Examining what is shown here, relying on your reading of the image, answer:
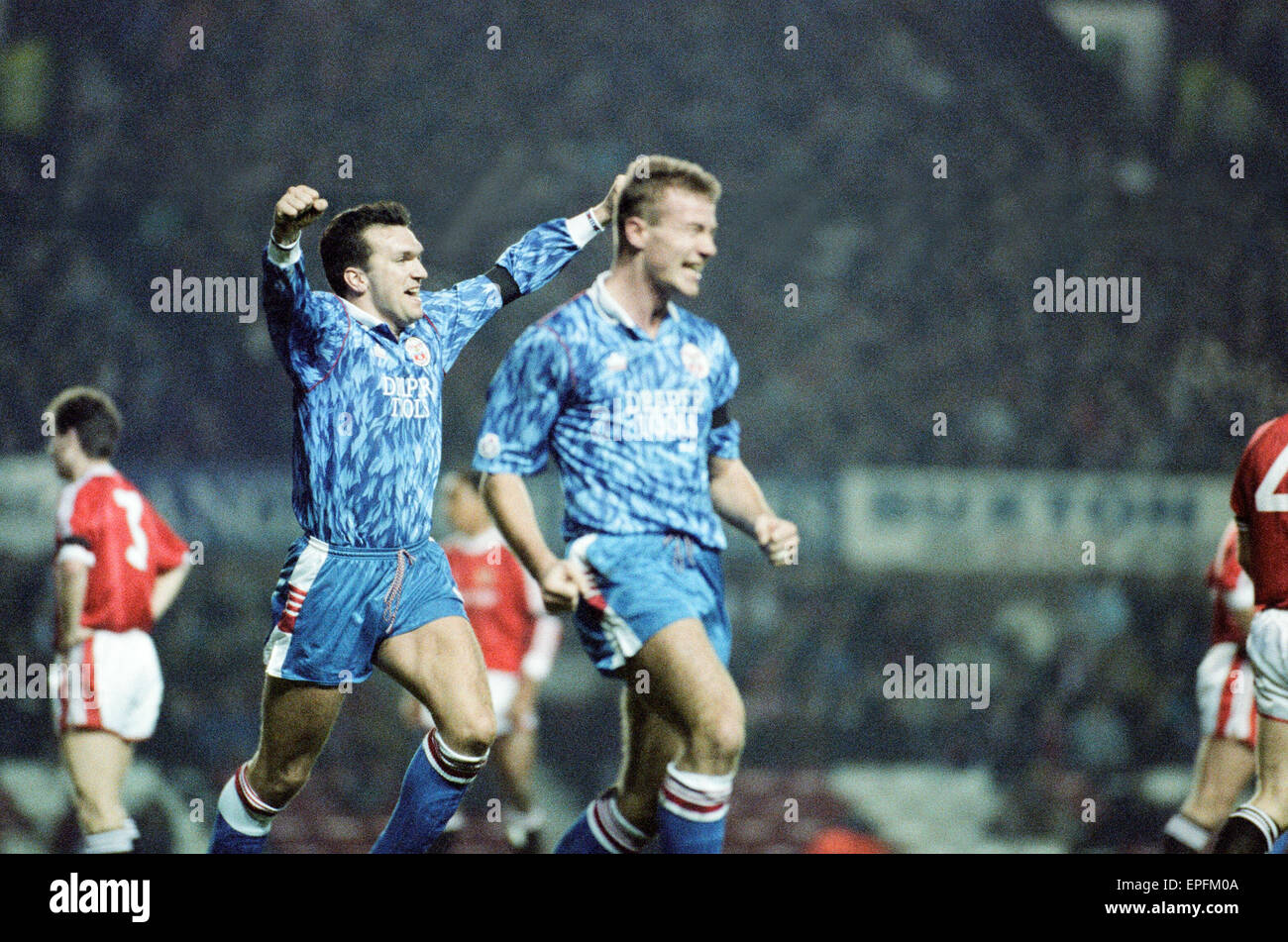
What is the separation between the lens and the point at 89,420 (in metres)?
5.51

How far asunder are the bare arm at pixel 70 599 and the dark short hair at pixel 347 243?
5.84ft

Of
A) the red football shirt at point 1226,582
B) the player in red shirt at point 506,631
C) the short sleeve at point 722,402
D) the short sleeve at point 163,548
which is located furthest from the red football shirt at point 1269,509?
the short sleeve at point 163,548

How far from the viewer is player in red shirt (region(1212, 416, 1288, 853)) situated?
14.1 ft

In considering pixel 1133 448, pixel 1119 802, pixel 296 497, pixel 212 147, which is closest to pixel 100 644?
pixel 296 497

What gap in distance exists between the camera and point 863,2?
29.6ft

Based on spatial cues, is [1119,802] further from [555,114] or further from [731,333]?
[555,114]

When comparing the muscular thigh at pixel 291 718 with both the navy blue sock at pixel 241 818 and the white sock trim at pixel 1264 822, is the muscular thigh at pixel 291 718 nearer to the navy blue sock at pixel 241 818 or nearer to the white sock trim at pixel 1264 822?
the navy blue sock at pixel 241 818

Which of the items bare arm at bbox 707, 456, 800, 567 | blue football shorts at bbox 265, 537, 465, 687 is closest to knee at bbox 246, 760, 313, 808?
blue football shorts at bbox 265, 537, 465, 687

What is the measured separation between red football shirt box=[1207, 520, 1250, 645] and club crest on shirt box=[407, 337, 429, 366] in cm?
306

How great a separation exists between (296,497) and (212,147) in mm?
4351

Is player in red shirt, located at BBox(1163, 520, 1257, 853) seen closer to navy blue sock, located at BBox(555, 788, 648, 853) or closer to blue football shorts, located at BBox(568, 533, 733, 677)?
blue football shorts, located at BBox(568, 533, 733, 677)

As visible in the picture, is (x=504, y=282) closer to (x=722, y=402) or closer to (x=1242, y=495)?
(x=722, y=402)

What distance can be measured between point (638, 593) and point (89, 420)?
2.53m

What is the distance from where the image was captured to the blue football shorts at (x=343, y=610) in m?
4.07
